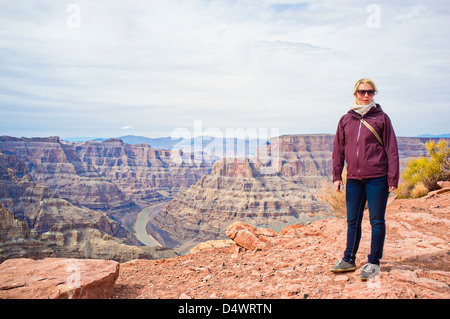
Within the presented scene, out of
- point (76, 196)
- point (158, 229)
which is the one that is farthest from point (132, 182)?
point (158, 229)

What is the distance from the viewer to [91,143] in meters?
174

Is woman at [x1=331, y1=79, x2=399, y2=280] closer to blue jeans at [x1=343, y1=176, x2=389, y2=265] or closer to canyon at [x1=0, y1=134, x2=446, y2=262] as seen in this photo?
blue jeans at [x1=343, y1=176, x2=389, y2=265]

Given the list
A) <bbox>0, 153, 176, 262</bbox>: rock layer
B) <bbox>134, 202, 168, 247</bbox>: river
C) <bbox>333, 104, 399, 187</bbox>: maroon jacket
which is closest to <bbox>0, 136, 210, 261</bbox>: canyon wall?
<bbox>0, 153, 176, 262</bbox>: rock layer

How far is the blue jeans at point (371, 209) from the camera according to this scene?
369 cm

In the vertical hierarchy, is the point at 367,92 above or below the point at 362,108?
above

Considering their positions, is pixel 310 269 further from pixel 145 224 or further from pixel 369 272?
pixel 145 224

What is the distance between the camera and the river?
270 feet

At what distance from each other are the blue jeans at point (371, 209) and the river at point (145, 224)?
258 feet

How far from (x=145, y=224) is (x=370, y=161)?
106234 mm

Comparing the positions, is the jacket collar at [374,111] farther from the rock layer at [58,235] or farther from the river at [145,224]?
the river at [145,224]

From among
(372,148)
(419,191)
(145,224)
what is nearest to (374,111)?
(372,148)

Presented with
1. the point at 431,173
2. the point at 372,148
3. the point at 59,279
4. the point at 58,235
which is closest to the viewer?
the point at 372,148

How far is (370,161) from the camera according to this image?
12.1ft
